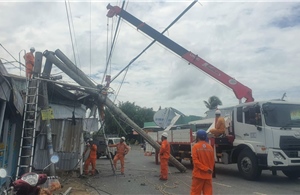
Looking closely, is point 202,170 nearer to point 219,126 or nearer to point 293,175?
point 219,126

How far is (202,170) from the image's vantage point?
20.9ft

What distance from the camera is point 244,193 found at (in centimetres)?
857

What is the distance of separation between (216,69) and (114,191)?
23.8ft

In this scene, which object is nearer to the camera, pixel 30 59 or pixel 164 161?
pixel 164 161

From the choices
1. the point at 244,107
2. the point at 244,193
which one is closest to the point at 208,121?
the point at 244,107

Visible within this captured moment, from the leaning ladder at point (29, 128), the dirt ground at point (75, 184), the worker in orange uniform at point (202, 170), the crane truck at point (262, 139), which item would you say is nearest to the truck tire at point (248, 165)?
the crane truck at point (262, 139)

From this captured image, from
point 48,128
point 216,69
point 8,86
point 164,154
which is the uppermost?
point 216,69

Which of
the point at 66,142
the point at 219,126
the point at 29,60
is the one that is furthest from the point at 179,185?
the point at 29,60

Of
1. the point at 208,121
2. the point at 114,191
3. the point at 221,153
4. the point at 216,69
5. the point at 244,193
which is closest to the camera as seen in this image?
the point at 244,193

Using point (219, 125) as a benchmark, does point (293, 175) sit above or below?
below

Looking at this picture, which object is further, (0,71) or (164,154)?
(164,154)

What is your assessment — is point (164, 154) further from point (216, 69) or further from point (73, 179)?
point (216, 69)

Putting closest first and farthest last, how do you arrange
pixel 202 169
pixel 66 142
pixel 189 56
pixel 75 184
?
pixel 202 169
pixel 75 184
pixel 66 142
pixel 189 56

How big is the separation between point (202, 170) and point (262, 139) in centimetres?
491
